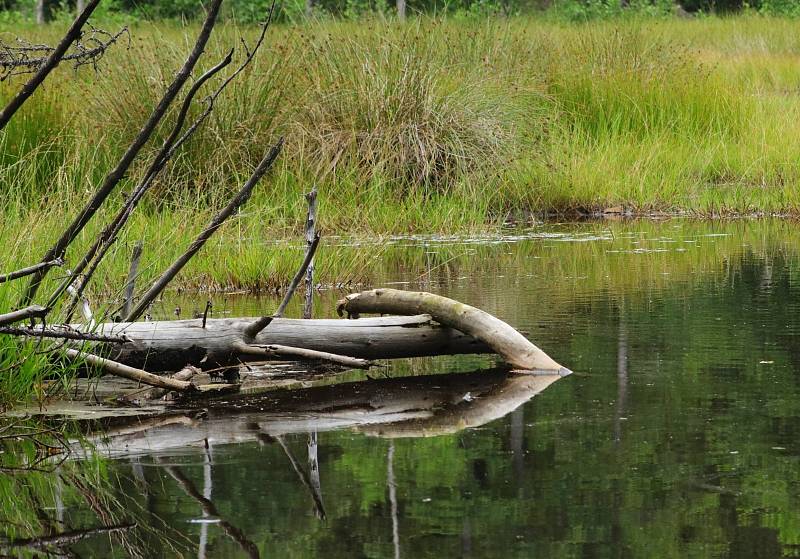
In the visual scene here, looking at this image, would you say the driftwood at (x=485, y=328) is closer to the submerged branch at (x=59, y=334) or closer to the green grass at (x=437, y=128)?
the submerged branch at (x=59, y=334)

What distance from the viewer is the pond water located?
402 centimetres

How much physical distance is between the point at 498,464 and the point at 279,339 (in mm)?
1983

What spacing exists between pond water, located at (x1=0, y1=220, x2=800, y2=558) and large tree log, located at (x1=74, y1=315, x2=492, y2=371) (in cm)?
15

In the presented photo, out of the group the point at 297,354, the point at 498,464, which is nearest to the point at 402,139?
the point at 297,354

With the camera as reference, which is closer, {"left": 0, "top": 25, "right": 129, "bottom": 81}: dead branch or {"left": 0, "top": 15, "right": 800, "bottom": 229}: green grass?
{"left": 0, "top": 25, "right": 129, "bottom": 81}: dead branch

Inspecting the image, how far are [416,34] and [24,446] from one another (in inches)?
436

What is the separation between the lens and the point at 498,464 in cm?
488

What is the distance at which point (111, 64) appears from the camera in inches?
543

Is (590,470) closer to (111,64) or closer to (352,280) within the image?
(352,280)

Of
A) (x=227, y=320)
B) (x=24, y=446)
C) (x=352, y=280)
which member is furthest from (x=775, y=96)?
(x=24, y=446)

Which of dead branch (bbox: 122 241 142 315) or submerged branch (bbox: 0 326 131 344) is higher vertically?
submerged branch (bbox: 0 326 131 344)

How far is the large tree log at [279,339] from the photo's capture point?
6.43 meters

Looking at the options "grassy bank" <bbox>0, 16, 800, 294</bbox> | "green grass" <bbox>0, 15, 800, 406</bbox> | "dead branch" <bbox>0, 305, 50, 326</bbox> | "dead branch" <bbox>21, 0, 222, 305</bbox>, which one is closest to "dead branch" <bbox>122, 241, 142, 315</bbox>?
"dead branch" <bbox>21, 0, 222, 305</bbox>

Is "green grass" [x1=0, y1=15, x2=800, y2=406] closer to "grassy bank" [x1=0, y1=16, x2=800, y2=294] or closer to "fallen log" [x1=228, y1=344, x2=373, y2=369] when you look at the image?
"grassy bank" [x1=0, y1=16, x2=800, y2=294]
